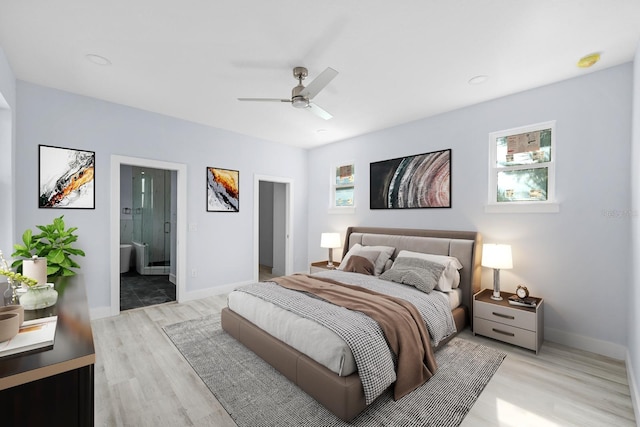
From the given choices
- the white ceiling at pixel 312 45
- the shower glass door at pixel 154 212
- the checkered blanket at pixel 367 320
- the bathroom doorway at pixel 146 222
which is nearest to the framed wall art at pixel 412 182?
the white ceiling at pixel 312 45

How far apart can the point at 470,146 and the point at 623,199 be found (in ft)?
5.07

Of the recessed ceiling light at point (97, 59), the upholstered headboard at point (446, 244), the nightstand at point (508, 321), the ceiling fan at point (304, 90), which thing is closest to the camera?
the ceiling fan at point (304, 90)

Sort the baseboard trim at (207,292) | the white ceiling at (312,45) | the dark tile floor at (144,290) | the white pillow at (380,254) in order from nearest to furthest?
the white ceiling at (312,45), the white pillow at (380,254), the dark tile floor at (144,290), the baseboard trim at (207,292)

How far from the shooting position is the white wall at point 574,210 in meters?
2.72

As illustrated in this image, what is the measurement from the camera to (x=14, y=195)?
120 inches

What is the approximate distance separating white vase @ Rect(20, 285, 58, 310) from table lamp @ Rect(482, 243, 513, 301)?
12.0ft

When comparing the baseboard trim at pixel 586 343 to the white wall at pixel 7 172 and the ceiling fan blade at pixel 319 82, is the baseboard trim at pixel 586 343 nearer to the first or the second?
the ceiling fan blade at pixel 319 82

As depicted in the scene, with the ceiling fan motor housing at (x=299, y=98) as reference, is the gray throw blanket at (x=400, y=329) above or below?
below

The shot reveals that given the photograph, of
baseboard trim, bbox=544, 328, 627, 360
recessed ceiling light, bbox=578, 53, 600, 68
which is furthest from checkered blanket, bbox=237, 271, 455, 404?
recessed ceiling light, bbox=578, 53, 600, 68

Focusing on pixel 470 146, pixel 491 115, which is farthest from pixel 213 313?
pixel 491 115

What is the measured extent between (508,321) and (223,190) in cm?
426

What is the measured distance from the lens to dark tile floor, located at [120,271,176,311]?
14.0 feet

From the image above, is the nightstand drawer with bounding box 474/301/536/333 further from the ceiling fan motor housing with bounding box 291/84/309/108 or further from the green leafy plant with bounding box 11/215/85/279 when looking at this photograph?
the green leafy plant with bounding box 11/215/85/279

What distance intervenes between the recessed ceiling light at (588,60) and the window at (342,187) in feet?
10.4
